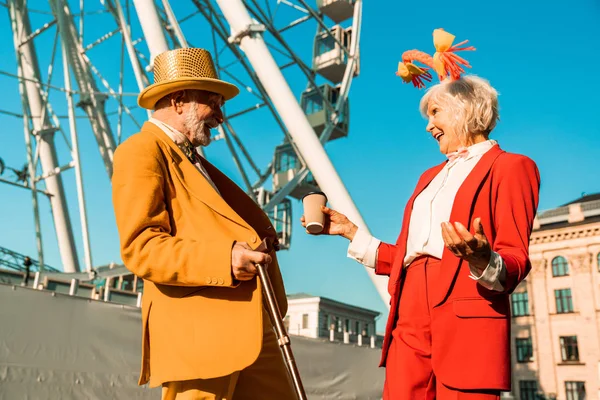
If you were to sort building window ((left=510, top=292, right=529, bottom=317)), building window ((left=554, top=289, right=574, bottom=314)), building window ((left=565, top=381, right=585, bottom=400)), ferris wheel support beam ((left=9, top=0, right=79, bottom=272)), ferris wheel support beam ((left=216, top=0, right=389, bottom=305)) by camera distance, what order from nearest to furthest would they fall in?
1. ferris wheel support beam ((left=216, top=0, right=389, bottom=305))
2. ferris wheel support beam ((left=9, top=0, right=79, bottom=272))
3. building window ((left=565, top=381, right=585, bottom=400))
4. building window ((left=554, top=289, right=574, bottom=314))
5. building window ((left=510, top=292, right=529, bottom=317))

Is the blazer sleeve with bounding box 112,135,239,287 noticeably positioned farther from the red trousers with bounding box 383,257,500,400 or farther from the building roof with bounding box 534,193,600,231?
the building roof with bounding box 534,193,600,231

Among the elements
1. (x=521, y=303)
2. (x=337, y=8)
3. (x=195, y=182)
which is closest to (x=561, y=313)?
(x=521, y=303)

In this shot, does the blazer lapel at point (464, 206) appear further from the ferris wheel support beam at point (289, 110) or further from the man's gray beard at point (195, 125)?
the ferris wheel support beam at point (289, 110)

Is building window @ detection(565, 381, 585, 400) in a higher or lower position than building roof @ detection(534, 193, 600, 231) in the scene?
lower

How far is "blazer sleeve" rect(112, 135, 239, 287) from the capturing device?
5.84 ft

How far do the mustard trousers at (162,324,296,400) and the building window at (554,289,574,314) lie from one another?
38034 mm

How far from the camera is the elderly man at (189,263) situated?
1783 mm

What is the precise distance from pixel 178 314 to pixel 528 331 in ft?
128

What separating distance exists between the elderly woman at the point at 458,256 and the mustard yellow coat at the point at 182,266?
504mm

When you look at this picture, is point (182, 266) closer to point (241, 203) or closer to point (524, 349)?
point (241, 203)

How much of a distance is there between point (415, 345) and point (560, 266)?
39.2m

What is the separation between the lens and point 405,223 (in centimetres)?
228

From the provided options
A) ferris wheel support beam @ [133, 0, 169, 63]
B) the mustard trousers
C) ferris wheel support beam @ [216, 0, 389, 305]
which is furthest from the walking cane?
ferris wheel support beam @ [133, 0, 169, 63]

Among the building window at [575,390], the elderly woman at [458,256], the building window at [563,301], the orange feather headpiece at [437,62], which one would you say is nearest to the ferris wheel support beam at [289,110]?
the orange feather headpiece at [437,62]
